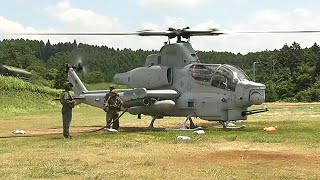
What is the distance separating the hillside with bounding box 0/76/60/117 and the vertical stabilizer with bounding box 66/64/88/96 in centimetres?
1695

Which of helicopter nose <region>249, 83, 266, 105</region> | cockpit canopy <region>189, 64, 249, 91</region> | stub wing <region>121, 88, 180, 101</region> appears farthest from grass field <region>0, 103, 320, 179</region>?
stub wing <region>121, 88, 180, 101</region>

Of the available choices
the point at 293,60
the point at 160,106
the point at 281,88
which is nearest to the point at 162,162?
the point at 160,106

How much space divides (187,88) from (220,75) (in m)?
1.75

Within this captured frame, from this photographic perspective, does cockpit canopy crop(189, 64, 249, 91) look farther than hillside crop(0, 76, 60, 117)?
No

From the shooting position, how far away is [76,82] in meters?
26.5

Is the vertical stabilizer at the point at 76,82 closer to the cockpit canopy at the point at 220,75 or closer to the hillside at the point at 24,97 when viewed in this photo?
the cockpit canopy at the point at 220,75

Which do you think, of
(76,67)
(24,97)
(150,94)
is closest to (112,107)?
(150,94)

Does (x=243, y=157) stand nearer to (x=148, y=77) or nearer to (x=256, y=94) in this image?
(x=256, y=94)

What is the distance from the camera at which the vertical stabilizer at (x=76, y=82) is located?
26.4m

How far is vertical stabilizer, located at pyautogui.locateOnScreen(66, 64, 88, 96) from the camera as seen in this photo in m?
26.4

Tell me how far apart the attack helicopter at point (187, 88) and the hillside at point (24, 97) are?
23.0m

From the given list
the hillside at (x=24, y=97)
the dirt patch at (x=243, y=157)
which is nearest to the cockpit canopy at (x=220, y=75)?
the dirt patch at (x=243, y=157)

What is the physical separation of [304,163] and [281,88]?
88161mm

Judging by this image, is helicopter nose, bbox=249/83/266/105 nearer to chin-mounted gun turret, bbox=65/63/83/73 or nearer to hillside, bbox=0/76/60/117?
chin-mounted gun turret, bbox=65/63/83/73
